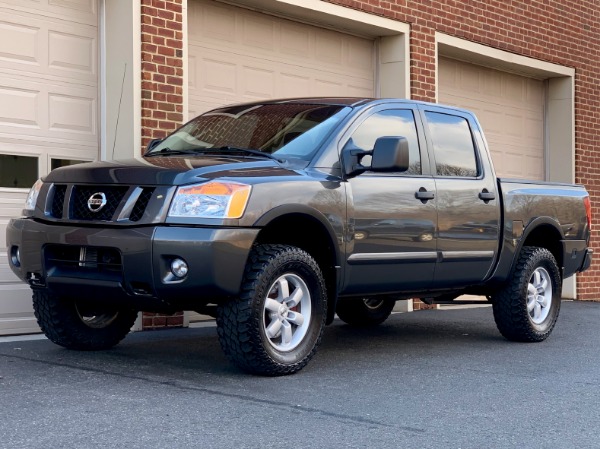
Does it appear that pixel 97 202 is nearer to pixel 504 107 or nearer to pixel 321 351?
pixel 321 351

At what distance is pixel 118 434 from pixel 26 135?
493 centimetres

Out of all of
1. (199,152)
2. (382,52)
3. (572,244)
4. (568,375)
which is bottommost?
(568,375)

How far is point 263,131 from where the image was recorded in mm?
7445

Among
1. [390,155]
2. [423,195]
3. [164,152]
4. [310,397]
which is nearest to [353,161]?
[390,155]

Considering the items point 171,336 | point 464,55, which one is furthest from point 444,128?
point 464,55

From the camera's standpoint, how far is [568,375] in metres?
7.26

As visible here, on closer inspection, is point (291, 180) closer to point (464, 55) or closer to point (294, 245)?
Result: point (294, 245)

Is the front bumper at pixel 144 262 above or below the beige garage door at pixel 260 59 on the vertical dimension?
below

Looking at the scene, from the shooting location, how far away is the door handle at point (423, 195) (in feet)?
25.2

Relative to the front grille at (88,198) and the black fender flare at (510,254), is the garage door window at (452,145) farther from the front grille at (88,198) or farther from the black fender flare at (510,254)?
the front grille at (88,198)

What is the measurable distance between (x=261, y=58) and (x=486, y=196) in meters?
3.89

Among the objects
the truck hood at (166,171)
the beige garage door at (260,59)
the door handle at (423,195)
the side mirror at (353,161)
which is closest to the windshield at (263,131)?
the side mirror at (353,161)

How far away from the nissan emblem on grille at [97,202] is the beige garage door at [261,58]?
423 cm

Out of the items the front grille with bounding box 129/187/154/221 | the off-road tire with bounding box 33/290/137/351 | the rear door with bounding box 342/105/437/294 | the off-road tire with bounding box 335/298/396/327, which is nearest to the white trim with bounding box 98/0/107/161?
the off-road tire with bounding box 33/290/137/351
